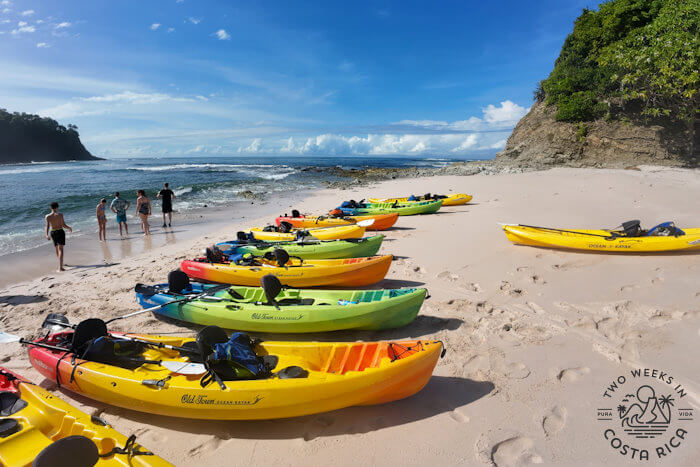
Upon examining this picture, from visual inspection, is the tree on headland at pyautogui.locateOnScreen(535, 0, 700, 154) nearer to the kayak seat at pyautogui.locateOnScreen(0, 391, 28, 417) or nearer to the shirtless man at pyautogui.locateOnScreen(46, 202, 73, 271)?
the kayak seat at pyautogui.locateOnScreen(0, 391, 28, 417)

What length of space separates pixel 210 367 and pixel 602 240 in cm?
878

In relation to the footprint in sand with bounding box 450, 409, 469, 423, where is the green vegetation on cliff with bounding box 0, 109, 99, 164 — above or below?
above

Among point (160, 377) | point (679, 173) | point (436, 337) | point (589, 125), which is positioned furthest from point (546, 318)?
point (589, 125)

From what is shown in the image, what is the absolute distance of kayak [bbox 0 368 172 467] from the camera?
241 centimetres

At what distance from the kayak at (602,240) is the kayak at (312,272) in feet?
14.0

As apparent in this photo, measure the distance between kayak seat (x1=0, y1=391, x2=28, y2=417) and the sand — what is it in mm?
937

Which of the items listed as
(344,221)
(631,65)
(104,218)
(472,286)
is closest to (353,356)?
(472,286)

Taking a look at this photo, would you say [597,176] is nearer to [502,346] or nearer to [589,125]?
[589,125]

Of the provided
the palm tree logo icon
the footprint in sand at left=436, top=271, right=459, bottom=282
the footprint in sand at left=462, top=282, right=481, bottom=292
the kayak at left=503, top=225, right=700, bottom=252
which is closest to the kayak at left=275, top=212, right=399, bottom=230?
the kayak at left=503, top=225, right=700, bottom=252

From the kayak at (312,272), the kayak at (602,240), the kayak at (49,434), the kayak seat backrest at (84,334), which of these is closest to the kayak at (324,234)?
the kayak at (312,272)

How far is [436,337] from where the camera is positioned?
5.25 meters

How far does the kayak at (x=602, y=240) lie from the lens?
24.8ft

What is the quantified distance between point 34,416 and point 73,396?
1370 millimetres

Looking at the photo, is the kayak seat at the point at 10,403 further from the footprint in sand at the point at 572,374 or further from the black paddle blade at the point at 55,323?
the footprint in sand at the point at 572,374
